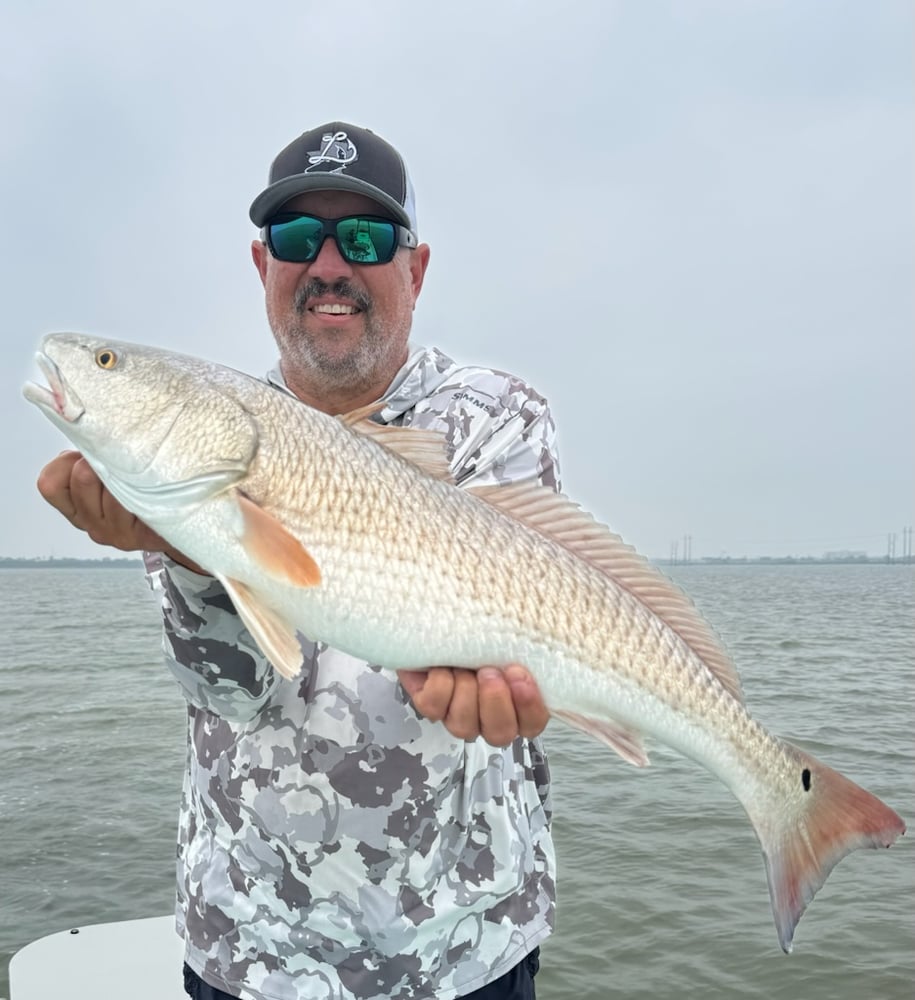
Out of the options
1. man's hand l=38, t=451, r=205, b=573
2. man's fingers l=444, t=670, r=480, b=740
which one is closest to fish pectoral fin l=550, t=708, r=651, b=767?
man's fingers l=444, t=670, r=480, b=740

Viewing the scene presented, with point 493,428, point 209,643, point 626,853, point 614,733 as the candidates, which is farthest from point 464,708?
point 626,853

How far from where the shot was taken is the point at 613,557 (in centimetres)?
275

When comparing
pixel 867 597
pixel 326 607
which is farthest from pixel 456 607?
pixel 867 597

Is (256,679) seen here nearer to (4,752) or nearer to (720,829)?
(720,829)

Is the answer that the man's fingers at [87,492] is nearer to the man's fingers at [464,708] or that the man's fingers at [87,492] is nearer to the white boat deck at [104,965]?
the man's fingers at [464,708]

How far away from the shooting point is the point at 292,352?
132 inches

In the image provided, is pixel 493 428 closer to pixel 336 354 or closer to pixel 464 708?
pixel 336 354

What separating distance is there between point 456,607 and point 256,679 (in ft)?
2.08

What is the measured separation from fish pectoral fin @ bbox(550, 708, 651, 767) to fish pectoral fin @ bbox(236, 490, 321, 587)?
0.83 m

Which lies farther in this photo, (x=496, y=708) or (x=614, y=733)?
(x=614, y=733)

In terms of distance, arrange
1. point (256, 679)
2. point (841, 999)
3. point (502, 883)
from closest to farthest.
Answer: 1. point (256, 679)
2. point (502, 883)
3. point (841, 999)

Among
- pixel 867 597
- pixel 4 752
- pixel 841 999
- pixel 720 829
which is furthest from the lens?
pixel 867 597

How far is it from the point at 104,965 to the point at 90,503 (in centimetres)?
364

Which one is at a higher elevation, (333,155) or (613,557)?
(333,155)
